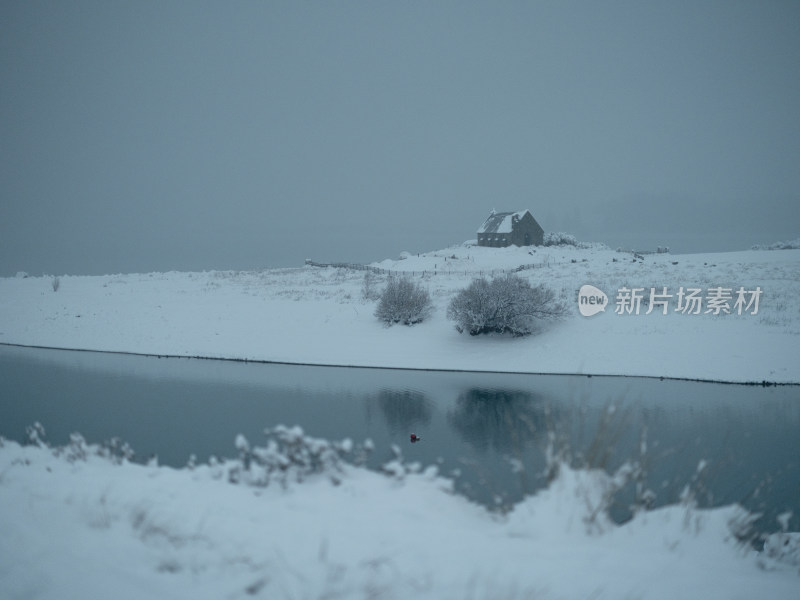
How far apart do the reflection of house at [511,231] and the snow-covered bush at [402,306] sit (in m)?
40.7

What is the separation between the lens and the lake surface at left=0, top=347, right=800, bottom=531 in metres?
11.4

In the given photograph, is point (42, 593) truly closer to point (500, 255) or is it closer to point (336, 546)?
point (336, 546)

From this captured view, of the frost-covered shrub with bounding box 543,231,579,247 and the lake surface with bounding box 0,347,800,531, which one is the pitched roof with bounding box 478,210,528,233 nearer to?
the frost-covered shrub with bounding box 543,231,579,247

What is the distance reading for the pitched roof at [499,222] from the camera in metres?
70.5

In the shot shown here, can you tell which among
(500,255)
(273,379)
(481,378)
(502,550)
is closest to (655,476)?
(502,550)

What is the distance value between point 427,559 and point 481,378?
19606mm

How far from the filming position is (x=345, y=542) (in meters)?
5.11

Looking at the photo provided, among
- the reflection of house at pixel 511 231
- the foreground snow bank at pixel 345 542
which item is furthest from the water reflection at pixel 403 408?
the reflection of house at pixel 511 231

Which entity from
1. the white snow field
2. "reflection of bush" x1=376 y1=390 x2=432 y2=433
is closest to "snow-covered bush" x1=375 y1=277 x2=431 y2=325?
"reflection of bush" x1=376 y1=390 x2=432 y2=433

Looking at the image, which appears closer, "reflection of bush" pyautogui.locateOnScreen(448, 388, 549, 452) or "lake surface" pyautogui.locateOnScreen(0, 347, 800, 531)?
"lake surface" pyautogui.locateOnScreen(0, 347, 800, 531)

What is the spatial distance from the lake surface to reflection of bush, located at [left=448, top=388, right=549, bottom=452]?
0.20 feet

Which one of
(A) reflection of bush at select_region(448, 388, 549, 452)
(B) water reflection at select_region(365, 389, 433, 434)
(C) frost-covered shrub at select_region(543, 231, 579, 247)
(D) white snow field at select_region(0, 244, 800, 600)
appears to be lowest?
(B) water reflection at select_region(365, 389, 433, 434)

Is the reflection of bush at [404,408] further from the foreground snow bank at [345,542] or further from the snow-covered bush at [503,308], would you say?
the foreground snow bank at [345,542]

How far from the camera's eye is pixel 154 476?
7332mm
